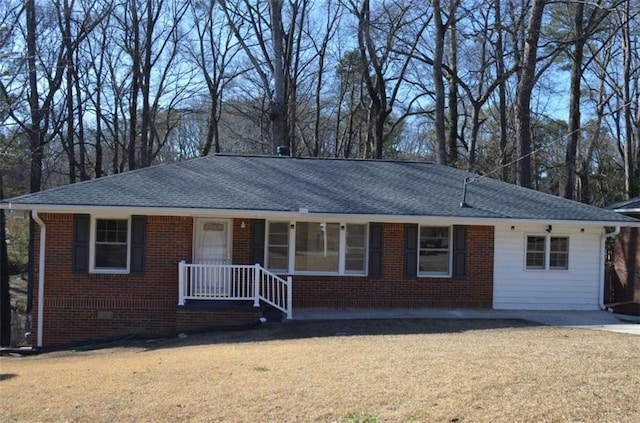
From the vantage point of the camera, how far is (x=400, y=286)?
47.8 ft

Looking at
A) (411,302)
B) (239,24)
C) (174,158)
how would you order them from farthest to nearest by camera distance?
(174,158)
(239,24)
(411,302)

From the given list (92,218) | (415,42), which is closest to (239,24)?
(415,42)

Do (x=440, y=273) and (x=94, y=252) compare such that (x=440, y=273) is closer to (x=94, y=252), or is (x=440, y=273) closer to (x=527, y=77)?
(x=94, y=252)

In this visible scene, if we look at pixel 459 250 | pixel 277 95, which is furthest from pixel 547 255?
pixel 277 95

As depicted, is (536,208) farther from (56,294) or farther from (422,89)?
(422,89)

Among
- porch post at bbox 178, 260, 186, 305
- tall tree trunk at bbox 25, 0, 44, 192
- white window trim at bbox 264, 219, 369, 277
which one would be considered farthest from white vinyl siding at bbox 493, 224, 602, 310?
tall tree trunk at bbox 25, 0, 44, 192

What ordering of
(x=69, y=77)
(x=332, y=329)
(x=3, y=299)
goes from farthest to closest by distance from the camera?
1. (x=69, y=77)
2. (x=3, y=299)
3. (x=332, y=329)

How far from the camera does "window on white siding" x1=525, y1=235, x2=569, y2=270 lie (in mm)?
14906

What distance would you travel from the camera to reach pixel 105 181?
14.9 meters

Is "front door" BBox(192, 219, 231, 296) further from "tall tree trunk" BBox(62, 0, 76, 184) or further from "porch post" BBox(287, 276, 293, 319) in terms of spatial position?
"tall tree trunk" BBox(62, 0, 76, 184)

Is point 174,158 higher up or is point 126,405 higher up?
point 174,158

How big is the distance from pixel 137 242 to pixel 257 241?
280 cm

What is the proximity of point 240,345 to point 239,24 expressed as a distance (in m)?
24.5

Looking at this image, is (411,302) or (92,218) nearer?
(92,218)
